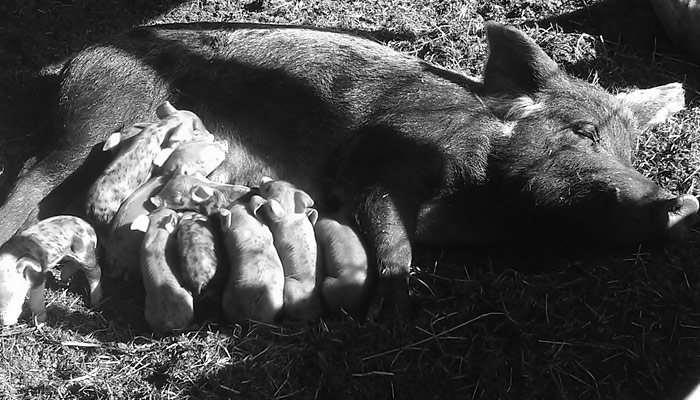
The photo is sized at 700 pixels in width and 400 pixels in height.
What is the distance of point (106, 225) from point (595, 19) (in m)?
3.66

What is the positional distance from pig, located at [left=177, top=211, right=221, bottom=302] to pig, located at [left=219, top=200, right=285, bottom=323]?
7 cm

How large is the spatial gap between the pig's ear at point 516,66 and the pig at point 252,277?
160 centimetres

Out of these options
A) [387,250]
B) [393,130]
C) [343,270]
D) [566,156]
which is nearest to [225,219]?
[343,270]

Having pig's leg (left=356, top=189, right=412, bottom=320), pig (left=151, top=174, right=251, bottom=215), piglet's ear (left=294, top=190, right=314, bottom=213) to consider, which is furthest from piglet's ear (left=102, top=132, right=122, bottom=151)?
pig's leg (left=356, top=189, right=412, bottom=320)

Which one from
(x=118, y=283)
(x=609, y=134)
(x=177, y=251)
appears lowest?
(x=118, y=283)

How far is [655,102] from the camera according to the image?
5.06m

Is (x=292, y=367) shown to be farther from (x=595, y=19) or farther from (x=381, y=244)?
(x=595, y=19)

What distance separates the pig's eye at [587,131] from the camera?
455cm

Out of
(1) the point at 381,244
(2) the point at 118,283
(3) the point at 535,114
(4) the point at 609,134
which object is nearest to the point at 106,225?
(2) the point at 118,283

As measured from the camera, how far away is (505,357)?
152 inches

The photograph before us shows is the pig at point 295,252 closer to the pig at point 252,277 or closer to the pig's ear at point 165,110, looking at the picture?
the pig at point 252,277

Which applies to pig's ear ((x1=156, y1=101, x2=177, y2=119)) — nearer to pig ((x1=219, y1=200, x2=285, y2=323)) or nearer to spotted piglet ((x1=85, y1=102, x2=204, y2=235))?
spotted piglet ((x1=85, y1=102, x2=204, y2=235))

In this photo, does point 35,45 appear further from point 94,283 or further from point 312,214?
point 312,214

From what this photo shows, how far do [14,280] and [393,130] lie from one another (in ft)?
6.51
